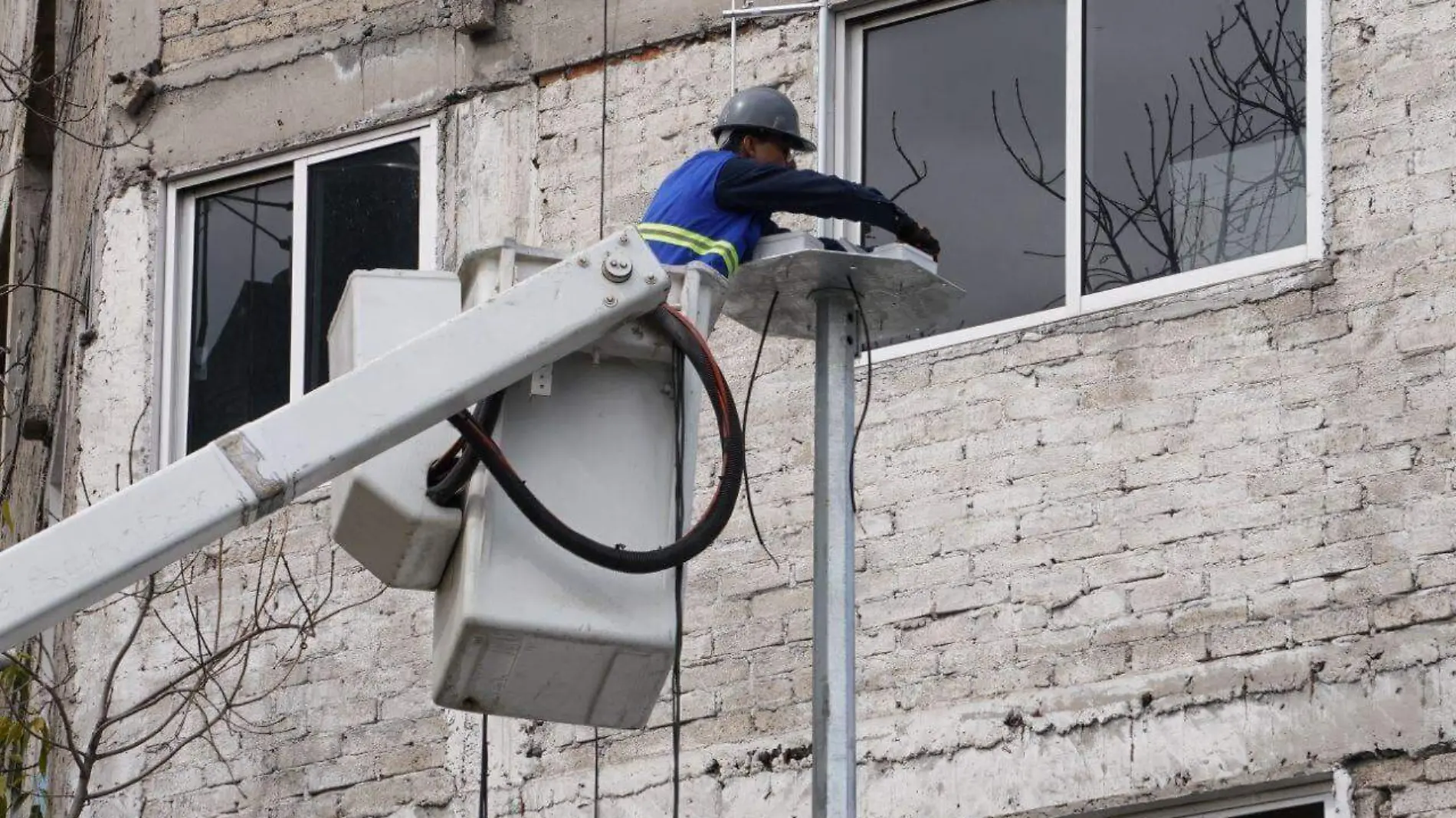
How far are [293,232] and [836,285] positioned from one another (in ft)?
16.2

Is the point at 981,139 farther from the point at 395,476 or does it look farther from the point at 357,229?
the point at 395,476

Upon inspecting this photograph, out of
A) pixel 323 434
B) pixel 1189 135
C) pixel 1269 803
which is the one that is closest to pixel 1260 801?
pixel 1269 803

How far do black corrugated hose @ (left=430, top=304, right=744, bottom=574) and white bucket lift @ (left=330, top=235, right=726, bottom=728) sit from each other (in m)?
0.06

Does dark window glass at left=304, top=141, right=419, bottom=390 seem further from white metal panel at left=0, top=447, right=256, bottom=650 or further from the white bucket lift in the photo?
white metal panel at left=0, top=447, right=256, bottom=650

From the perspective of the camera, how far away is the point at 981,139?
34.8 ft

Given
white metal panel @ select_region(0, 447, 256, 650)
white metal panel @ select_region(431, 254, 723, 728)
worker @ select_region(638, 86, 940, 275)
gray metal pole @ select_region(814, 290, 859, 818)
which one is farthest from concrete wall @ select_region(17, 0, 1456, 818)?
white metal panel @ select_region(0, 447, 256, 650)

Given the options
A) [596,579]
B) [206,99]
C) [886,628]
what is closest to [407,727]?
[886,628]

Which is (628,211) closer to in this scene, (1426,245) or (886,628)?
(886,628)

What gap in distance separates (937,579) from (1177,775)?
113cm

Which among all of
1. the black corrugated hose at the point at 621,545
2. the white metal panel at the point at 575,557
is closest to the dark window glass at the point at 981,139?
the white metal panel at the point at 575,557

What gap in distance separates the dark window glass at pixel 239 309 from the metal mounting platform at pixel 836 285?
4.42m

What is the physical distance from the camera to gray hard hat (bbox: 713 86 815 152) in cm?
859

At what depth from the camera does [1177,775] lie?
927 cm

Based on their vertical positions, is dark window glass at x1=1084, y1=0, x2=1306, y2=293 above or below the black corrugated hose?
above
